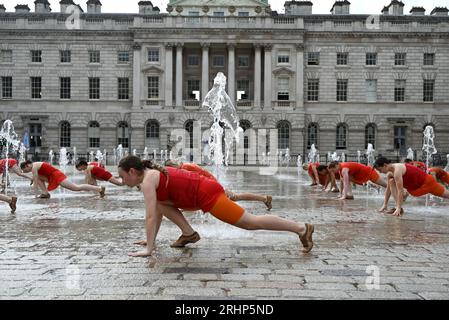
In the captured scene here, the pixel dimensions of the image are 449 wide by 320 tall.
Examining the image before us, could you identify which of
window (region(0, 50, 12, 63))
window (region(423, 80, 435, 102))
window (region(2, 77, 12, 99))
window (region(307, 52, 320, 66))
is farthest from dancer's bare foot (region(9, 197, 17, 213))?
window (region(423, 80, 435, 102))

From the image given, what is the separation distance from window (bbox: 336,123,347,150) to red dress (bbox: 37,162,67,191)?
41647mm

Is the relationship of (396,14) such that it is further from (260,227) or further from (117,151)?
(260,227)

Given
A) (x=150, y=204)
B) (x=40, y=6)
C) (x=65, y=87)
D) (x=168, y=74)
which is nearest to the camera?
(x=150, y=204)

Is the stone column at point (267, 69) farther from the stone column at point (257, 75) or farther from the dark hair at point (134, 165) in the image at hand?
the dark hair at point (134, 165)

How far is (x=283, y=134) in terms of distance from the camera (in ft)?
172

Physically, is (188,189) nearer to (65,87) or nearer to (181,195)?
(181,195)

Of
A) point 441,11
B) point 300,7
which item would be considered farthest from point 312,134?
point 441,11

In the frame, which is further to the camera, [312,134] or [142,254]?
[312,134]

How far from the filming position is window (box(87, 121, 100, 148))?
173 feet

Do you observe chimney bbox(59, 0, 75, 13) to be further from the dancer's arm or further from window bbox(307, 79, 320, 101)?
the dancer's arm

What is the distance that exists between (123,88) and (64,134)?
22.7 feet

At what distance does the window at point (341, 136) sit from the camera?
52.8 metres
